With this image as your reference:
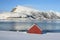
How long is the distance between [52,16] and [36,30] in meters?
104

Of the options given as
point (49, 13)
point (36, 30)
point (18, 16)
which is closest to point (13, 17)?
point (18, 16)

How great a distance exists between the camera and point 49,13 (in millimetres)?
114125

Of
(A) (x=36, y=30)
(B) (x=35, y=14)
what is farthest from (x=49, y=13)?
(A) (x=36, y=30)

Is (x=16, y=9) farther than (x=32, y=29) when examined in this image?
Yes

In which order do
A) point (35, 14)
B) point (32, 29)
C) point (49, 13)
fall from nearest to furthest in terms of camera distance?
point (32, 29), point (35, 14), point (49, 13)

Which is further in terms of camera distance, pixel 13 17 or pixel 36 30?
pixel 13 17

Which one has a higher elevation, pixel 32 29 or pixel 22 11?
pixel 22 11

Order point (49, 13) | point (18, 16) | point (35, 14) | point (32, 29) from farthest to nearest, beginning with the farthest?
point (49, 13)
point (35, 14)
point (18, 16)
point (32, 29)

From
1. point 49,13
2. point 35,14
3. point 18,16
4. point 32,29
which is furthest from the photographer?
point 49,13

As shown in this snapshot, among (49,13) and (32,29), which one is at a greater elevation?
(49,13)

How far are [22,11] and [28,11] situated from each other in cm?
368

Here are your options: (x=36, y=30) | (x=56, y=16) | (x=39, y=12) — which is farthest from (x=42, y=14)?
(x=36, y=30)

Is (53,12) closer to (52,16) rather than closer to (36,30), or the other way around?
(52,16)

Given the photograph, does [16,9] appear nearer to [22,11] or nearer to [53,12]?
[22,11]
